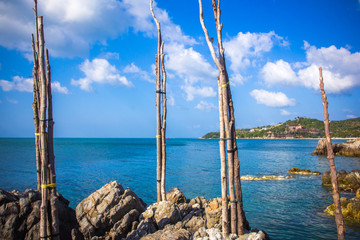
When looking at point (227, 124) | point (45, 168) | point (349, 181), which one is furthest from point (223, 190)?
point (349, 181)

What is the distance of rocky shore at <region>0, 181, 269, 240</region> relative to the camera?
839cm

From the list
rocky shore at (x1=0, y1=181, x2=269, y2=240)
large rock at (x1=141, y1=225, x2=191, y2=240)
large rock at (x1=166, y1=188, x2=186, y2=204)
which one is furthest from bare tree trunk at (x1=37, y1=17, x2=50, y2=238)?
large rock at (x1=166, y1=188, x2=186, y2=204)

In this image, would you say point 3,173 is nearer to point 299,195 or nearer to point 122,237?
point 122,237

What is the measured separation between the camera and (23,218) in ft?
28.4

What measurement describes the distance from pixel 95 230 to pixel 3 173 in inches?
946

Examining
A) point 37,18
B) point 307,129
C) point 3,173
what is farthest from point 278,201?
point 307,129

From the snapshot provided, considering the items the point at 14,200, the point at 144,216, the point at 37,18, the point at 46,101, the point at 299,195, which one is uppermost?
the point at 37,18

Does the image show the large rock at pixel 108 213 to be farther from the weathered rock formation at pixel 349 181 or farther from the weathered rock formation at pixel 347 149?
the weathered rock formation at pixel 347 149

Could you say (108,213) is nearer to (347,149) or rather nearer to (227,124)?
(227,124)

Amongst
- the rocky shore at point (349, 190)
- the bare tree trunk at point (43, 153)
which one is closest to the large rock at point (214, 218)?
the bare tree trunk at point (43, 153)

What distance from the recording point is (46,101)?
7633 mm

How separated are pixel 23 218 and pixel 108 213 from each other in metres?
2.87

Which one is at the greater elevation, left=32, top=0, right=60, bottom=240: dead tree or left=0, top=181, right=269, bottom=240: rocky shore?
left=32, top=0, right=60, bottom=240: dead tree

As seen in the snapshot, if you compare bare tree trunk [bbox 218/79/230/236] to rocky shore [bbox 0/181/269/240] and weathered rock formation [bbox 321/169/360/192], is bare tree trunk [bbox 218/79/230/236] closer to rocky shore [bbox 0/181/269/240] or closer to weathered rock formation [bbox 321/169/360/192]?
rocky shore [bbox 0/181/269/240]
